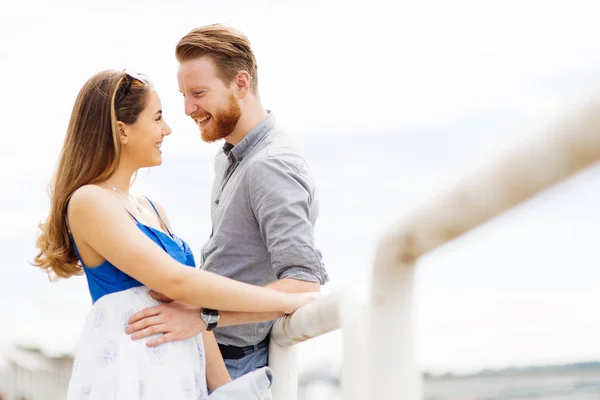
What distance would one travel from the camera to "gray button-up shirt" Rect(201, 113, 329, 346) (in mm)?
2000

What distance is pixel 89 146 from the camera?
183cm

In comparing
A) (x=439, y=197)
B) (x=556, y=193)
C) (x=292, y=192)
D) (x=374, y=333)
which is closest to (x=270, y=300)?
(x=292, y=192)

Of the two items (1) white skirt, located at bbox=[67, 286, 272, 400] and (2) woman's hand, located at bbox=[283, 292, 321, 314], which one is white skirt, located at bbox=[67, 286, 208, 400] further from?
(2) woman's hand, located at bbox=[283, 292, 321, 314]

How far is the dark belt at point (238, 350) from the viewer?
197 cm

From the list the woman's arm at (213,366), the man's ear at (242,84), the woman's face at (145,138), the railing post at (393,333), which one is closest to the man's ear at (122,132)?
the woman's face at (145,138)

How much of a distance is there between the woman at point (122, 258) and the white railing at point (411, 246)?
0.87 feet

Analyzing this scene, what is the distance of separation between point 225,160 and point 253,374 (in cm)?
115

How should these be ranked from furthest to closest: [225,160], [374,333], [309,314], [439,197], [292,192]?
[225,160]
[292,192]
[309,314]
[374,333]
[439,197]

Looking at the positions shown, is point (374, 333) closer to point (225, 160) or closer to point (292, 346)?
point (292, 346)

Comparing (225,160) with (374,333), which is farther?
(225,160)

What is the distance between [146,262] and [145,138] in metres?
0.37

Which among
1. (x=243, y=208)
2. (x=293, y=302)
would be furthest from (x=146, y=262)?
(x=243, y=208)

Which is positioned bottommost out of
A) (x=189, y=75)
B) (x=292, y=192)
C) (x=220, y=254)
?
(x=220, y=254)

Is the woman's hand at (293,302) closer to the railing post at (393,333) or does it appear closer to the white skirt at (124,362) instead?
the white skirt at (124,362)
